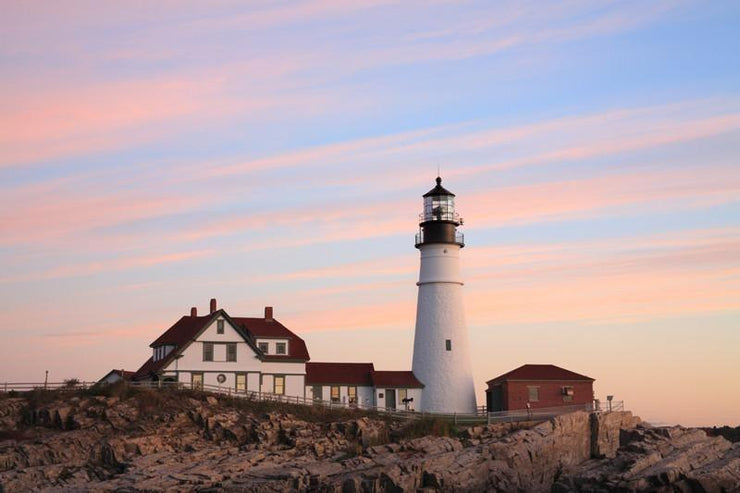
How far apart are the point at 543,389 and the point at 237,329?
18544 mm

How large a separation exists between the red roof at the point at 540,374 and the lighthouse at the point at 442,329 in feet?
8.28

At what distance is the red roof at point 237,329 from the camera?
2208 inches

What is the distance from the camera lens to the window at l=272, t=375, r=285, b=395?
58.3 m

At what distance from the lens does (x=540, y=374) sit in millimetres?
61094

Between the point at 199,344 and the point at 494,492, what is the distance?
20.4 meters

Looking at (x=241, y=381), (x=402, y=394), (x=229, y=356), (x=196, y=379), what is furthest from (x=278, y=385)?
(x=402, y=394)

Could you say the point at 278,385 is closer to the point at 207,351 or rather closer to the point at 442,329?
the point at 207,351

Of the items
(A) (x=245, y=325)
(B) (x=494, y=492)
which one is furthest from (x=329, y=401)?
(B) (x=494, y=492)

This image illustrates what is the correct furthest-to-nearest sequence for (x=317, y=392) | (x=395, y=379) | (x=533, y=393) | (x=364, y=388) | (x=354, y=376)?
(x=354, y=376) < (x=395, y=379) < (x=364, y=388) < (x=533, y=393) < (x=317, y=392)

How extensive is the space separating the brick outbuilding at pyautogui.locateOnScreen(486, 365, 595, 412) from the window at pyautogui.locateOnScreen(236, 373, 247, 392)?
612 inches

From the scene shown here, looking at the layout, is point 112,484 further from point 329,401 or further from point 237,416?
point 329,401

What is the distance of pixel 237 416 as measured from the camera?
167ft

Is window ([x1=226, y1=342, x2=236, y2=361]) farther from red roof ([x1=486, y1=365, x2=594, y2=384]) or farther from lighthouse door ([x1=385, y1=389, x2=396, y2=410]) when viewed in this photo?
red roof ([x1=486, y1=365, x2=594, y2=384])

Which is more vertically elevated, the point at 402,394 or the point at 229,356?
the point at 229,356
